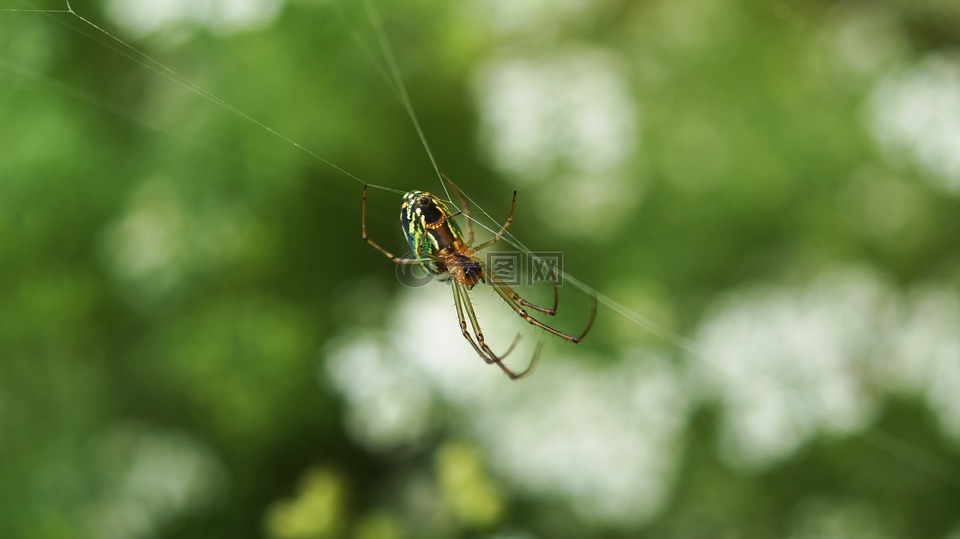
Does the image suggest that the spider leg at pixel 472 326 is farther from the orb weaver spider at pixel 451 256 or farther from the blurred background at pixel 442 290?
the blurred background at pixel 442 290

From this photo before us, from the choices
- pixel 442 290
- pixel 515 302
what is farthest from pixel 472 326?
pixel 442 290

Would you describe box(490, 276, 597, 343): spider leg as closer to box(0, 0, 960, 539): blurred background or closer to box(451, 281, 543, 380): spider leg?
box(451, 281, 543, 380): spider leg

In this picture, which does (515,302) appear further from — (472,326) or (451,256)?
(451,256)

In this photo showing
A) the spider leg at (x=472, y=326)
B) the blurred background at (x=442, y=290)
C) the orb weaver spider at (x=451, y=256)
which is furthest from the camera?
the blurred background at (x=442, y=290)

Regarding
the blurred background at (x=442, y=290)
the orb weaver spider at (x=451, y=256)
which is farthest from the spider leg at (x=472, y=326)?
the blurred background at (x=442, y=290)

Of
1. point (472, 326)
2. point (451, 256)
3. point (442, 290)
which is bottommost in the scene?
point (472, 326)

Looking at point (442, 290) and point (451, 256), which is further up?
point (442, 290)

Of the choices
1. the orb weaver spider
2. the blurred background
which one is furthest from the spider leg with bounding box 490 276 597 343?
the blurred background
